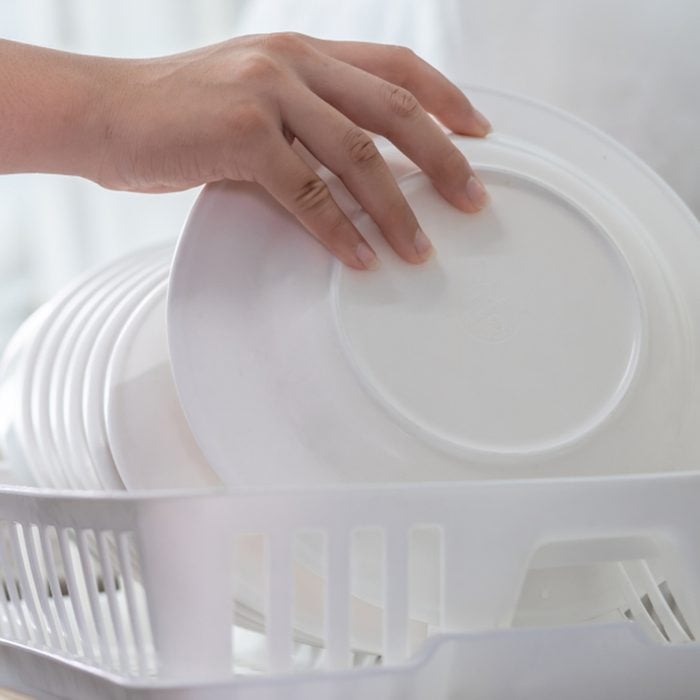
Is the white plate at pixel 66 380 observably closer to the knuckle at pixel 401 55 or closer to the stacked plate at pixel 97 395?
the stacked plate at pixel 97 395

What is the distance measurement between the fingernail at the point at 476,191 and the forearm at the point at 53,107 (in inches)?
10.2

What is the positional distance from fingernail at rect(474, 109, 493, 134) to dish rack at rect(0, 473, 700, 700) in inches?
12.7

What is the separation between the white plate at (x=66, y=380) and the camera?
674 millimetres

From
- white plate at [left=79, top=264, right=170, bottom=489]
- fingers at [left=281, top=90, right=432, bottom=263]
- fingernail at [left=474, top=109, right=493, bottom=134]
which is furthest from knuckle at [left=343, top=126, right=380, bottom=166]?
white plate at [left=79, top=264, right=170, bottom=489]

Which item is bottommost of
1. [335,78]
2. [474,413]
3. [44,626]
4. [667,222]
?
[44,626]

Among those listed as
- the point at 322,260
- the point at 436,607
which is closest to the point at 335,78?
the point at 322,260

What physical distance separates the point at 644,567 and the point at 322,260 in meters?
0.27

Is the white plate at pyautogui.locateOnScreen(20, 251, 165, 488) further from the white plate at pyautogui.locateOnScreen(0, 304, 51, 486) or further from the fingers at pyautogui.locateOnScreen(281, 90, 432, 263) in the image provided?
the fingers at pyautogui.locateOnScreen(281, 90, 432, 263)

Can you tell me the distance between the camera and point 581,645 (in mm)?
470

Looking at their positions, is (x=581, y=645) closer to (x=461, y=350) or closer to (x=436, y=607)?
(x=436, y=607)

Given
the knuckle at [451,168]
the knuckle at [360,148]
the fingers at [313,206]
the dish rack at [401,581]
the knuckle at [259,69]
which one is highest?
the knuckle at [259,69]

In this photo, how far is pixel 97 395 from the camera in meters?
0.67

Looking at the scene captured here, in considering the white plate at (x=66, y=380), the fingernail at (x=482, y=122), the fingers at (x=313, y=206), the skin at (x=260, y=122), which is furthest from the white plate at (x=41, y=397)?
the fingernail at (x=482, y=122)

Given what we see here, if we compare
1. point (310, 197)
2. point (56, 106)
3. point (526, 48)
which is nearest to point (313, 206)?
point (310, 197)
